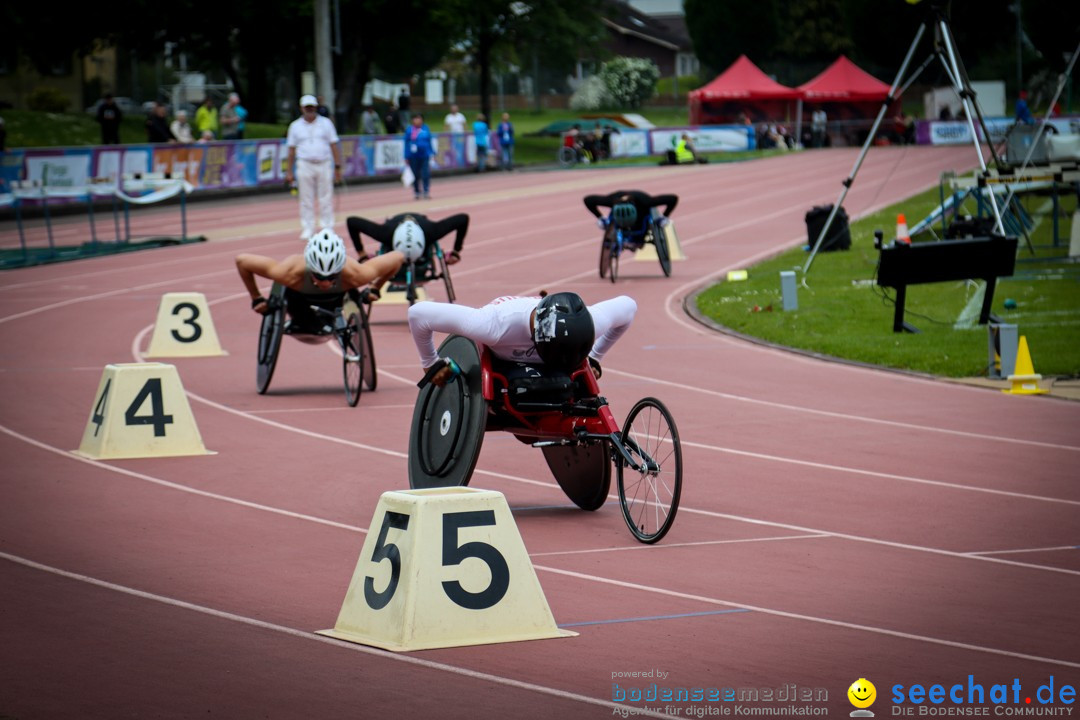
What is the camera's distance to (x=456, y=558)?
707cm

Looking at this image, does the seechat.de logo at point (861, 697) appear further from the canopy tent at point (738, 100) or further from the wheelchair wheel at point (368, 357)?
the canopy tent at point (738, 100)

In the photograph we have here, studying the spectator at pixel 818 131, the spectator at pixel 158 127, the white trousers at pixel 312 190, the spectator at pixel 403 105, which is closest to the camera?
the white trousers at pixel 312 190

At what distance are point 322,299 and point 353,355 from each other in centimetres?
60

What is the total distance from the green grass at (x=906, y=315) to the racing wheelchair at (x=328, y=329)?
5.47 meters

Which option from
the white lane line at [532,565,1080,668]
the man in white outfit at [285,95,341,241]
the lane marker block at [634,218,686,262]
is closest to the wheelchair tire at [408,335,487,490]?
the white lane line at [532,565,1080,668]

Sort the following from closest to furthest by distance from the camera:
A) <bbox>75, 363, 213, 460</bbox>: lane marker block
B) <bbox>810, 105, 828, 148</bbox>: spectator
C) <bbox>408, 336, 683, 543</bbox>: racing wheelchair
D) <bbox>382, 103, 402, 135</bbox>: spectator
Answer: <bbox>408, 336, 683, 543</bbox>: racing wheelchair
<bbox>75, 363, 213, 460</bbox>: lane marker block
<bbox>382, 103, 402, 135</bbox>: spectator
<bbox>810, 105, 828, 148</bbox>: spectator

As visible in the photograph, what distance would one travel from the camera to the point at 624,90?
108m

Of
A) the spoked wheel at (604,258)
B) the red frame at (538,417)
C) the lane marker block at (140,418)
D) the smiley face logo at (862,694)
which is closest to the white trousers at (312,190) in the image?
the spoked wheel at (604,258)

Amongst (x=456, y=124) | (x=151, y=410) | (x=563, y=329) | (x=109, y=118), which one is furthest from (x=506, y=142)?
(x=563, y=329)

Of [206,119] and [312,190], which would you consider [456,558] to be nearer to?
[312,190]

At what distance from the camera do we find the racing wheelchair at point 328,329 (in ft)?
48.3

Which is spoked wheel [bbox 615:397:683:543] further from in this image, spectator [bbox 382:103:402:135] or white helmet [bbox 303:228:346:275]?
spectator [bbox 382:103:402:135]

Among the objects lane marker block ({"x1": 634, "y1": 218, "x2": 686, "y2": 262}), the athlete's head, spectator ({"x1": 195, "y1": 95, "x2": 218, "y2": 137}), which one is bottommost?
lane marker block ({"x1": 634, "y1": 218, "x2": 686, "y2": 262})

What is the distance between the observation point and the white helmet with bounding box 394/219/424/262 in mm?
19516
